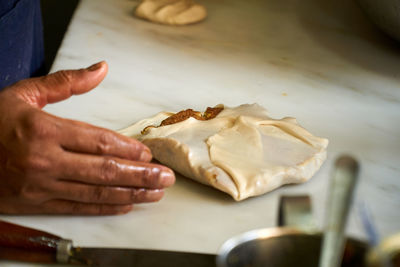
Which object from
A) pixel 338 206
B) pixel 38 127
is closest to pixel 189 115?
pixel 38 127

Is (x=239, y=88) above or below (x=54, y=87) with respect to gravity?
below

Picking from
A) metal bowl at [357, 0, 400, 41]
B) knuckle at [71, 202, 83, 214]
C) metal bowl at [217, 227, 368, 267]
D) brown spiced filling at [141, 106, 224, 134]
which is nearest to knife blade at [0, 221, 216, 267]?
knuckle at [71, 202, 83, 214]

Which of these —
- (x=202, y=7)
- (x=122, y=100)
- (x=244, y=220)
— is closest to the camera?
(x=244, y=220)

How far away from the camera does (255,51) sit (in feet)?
5.56

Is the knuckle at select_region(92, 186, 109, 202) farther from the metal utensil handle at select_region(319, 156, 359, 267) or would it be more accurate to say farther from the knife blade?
the metal utensil handle at select_region(319, 156, 359, 267)

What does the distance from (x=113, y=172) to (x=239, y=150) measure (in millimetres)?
276

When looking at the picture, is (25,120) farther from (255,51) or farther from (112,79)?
(255,51)

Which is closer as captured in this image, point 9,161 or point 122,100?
point 9,161

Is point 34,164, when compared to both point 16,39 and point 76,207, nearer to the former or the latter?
point 76,207

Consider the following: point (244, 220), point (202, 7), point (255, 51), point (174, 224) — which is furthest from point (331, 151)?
point (202, 7)

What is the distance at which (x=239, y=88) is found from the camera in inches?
58.1

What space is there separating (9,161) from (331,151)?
70cm

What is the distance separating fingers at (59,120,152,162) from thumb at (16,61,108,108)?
99mm

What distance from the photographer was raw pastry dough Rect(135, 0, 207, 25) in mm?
1809
